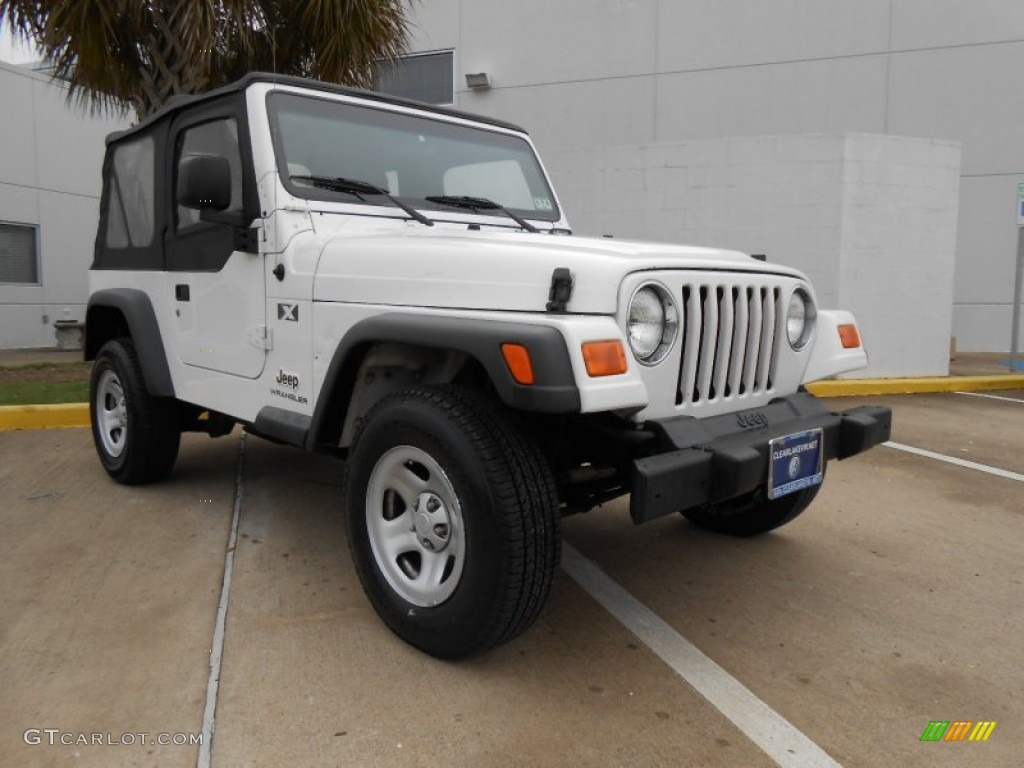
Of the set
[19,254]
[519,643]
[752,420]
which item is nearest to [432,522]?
[519,643]

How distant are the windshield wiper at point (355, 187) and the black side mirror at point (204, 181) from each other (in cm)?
28

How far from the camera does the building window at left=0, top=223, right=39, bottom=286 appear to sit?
12.3 meters

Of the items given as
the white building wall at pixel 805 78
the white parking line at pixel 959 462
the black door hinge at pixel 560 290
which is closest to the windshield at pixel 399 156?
the black door hinge at pixel 560 290

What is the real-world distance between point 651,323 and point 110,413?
3.70m

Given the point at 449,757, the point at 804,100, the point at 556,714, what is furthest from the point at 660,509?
the point at 804,100

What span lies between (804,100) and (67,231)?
11.7 meters

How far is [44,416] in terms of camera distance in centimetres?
649

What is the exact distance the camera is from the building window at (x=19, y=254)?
12320mm

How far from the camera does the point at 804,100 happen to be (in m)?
11.6

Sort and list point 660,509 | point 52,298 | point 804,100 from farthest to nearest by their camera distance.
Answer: point 52,298, point 804,100, point 660,509

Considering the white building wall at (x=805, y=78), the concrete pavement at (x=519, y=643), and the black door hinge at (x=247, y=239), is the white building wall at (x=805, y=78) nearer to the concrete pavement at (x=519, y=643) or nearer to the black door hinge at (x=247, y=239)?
the concrete pavement at (x=519, y=643)

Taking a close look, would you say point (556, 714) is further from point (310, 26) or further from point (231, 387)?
point (310, 26)

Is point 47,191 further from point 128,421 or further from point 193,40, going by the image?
point 128,421

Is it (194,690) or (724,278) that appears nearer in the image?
(194,690)
